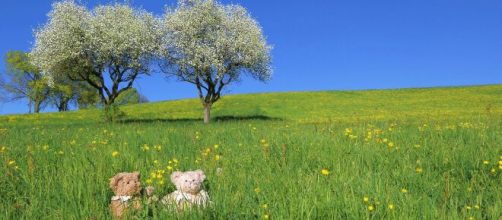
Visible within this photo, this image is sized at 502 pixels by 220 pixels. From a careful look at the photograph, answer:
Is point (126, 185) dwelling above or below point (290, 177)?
above

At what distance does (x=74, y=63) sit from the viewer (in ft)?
145

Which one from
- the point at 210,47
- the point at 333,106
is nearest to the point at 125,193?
the point at 210,47

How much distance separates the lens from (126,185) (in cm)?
558

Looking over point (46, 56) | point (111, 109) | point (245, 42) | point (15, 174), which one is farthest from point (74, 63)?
point (15, 174)

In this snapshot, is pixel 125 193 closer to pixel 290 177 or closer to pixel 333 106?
pixel 290 177

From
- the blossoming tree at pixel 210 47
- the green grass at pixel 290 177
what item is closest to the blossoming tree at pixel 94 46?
the blossoming tree at pixel 210 47

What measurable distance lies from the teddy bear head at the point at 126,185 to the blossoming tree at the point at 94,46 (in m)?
38.4

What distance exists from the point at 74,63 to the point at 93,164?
130 ft

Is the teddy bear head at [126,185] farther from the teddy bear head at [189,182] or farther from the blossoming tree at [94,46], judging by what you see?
the blossoming tree at [94,46]

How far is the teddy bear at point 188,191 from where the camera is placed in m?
5.48

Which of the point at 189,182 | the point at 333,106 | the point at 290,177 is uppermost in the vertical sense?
the point at 333,106

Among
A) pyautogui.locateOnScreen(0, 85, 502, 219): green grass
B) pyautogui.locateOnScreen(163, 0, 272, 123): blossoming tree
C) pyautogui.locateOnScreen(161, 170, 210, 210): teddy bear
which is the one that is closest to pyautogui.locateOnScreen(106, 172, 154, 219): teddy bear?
pyautogui.locateOnScreen(0, 85, 502, 219): green grass

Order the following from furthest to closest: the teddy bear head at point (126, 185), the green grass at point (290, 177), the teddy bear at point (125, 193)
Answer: the teddy bear head at point (126, 185), the teddy bear at point (125, 193), the green grass at point (290, 177)

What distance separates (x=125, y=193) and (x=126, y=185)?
93mm
